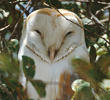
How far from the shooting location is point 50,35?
169 centimetres

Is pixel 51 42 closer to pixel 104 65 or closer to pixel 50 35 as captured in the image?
pixel 50 35

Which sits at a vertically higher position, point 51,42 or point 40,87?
point 40,87

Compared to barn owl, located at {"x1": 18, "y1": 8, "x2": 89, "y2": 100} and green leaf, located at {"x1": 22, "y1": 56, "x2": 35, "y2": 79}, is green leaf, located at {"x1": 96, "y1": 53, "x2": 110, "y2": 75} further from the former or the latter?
barn owl, located at {"x1": 18, "y1": 8, "x2": 89, "y2": 100}

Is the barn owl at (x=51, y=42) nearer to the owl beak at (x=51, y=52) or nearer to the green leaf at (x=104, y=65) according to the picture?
the owl beak at (x=51, y=52)

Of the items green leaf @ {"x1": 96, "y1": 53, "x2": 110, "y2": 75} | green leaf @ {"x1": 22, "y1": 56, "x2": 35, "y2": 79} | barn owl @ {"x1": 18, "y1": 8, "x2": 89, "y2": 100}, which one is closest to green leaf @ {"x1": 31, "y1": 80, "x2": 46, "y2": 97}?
green leaf @ {"x1": 22, "y1": 56, "x2": 35, "y2": 79}

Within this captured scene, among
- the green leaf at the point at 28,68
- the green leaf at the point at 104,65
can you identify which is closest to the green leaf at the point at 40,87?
the green leaf at the point at 28,68

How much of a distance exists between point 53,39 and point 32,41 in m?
0.11

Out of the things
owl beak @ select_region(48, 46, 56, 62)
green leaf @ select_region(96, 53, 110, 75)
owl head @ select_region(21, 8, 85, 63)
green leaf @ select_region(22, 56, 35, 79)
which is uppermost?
green leaf @ select_region(96, 53, 110, 75)

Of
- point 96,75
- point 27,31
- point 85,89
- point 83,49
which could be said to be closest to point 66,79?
point 83,49

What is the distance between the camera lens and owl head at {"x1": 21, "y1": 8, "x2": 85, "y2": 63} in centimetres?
168

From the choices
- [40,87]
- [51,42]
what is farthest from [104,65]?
[51,42]

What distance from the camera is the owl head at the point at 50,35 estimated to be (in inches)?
66.0

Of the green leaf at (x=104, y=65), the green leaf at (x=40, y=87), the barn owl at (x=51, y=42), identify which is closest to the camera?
the green leaf at (x=104, y=65)

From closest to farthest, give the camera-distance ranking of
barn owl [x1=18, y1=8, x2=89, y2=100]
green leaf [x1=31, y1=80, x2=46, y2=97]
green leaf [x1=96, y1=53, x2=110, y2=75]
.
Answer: green leaf [x1=96, y1=53, x2=110, y2=75] → green leaf [x1=31, y1=80, x2=46, y2=97] → barn owl [x1=18, y1=8, x2=89, y2=100]
